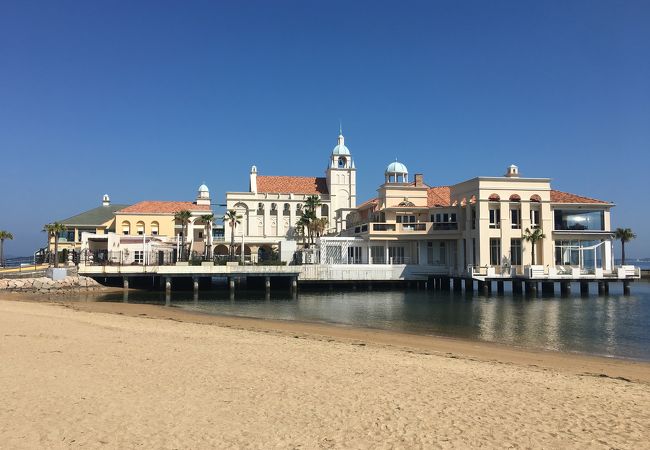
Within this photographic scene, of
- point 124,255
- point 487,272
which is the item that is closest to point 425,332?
point 487,272

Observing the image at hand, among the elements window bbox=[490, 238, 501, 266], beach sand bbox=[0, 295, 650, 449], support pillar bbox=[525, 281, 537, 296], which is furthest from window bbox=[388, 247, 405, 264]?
beach sand bbox=[0, 295, 650, 449]

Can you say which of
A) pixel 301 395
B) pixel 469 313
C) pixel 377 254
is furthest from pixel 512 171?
pixel 301 395

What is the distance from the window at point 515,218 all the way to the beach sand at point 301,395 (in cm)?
3040

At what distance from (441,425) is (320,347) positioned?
8203mm

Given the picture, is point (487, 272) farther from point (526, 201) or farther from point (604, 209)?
point (604, 209)

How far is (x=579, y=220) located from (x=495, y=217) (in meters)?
8.89

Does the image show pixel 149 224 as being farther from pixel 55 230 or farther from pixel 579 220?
pixel 579 220

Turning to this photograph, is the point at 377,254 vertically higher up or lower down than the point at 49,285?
higher up

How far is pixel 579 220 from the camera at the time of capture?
155ft

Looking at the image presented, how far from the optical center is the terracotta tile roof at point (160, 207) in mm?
65375

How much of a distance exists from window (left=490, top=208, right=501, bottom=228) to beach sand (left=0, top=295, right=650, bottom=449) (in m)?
29.7

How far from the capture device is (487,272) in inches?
1714

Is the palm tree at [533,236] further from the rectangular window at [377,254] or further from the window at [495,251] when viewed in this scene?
the rectangular window at [377,254]

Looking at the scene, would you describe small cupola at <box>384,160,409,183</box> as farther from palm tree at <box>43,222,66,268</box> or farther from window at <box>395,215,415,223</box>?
palm tree at <box>43,222,66,268</box>
